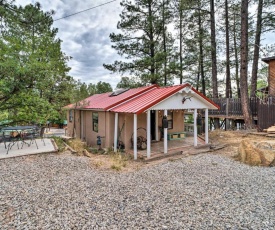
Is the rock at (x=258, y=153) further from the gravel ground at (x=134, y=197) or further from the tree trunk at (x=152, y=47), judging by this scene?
the tree trunk at (x=152, y=47)

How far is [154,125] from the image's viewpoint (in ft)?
34.8

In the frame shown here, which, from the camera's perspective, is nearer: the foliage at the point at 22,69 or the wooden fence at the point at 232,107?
the foliage at the point at 22,69

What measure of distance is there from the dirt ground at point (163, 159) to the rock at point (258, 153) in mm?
874

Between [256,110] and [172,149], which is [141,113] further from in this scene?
[256,110]

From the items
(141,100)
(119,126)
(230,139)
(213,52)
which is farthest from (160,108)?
(213,52)

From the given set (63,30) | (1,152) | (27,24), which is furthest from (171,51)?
(1,152)

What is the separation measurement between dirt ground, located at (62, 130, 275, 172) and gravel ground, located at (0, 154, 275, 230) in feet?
1.65

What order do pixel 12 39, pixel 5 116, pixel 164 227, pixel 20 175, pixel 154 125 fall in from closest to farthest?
pixel 164 227
pixel 20 175
pixel 12 39
pixel 5 116
pixel 154 125

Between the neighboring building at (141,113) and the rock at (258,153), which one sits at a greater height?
the neighboring building at (141,113)

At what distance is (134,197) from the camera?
422 centimetres

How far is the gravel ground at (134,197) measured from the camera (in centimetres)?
330

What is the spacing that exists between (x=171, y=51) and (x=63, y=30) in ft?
31.2

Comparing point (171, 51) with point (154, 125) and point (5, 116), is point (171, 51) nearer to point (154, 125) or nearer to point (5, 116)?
point (154, 125)

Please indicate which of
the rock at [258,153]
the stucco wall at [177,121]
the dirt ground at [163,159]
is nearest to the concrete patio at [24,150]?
the dirt ground at [163,159]
